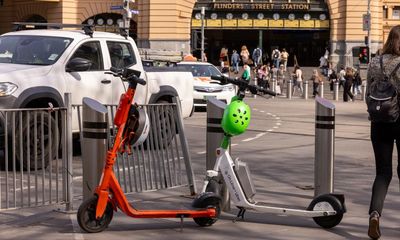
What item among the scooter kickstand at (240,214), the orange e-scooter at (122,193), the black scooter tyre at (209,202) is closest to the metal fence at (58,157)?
the orange e-scooter at (122,193)

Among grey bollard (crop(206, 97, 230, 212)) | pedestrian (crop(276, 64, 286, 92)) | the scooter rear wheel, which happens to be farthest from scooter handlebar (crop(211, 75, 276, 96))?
pedestrian (crop(276, 64, 286, 92))

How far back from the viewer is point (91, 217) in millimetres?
6941

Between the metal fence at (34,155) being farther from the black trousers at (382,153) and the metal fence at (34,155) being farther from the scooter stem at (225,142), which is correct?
the black trousers at (382,153)

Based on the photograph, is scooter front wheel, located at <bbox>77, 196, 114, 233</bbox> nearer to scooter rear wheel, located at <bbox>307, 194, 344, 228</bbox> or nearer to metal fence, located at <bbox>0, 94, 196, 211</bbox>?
metal fence, located at <bbox>0, 94, 196, 211</bbox>

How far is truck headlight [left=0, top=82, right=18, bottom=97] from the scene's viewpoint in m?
10.8

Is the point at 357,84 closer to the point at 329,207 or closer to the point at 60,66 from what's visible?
the point at 60,66

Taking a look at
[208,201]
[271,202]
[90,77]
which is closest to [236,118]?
[208,201]

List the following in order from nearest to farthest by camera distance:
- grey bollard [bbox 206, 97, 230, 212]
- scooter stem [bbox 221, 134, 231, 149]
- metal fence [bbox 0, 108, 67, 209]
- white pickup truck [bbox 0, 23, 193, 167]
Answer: scooter stem [bbox 221, 134, 231, 149] → metal fence [bbox 0, 108, 67, 209] → grey bollard [bbox 206, 97, 230, 212] → white pickup truck [bbox 0, 23, 193, 167]

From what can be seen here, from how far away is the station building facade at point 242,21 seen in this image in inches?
2285

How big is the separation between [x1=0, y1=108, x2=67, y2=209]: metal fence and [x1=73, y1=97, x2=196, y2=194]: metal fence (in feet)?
1.56

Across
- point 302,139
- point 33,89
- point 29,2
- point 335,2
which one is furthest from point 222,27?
point 33,89

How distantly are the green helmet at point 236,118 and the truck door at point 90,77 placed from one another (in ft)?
16.3

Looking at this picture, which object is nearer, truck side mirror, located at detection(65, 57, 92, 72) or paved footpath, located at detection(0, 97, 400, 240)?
paved footpath, located at detection(0, 97, 400, 240)

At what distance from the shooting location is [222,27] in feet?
201
